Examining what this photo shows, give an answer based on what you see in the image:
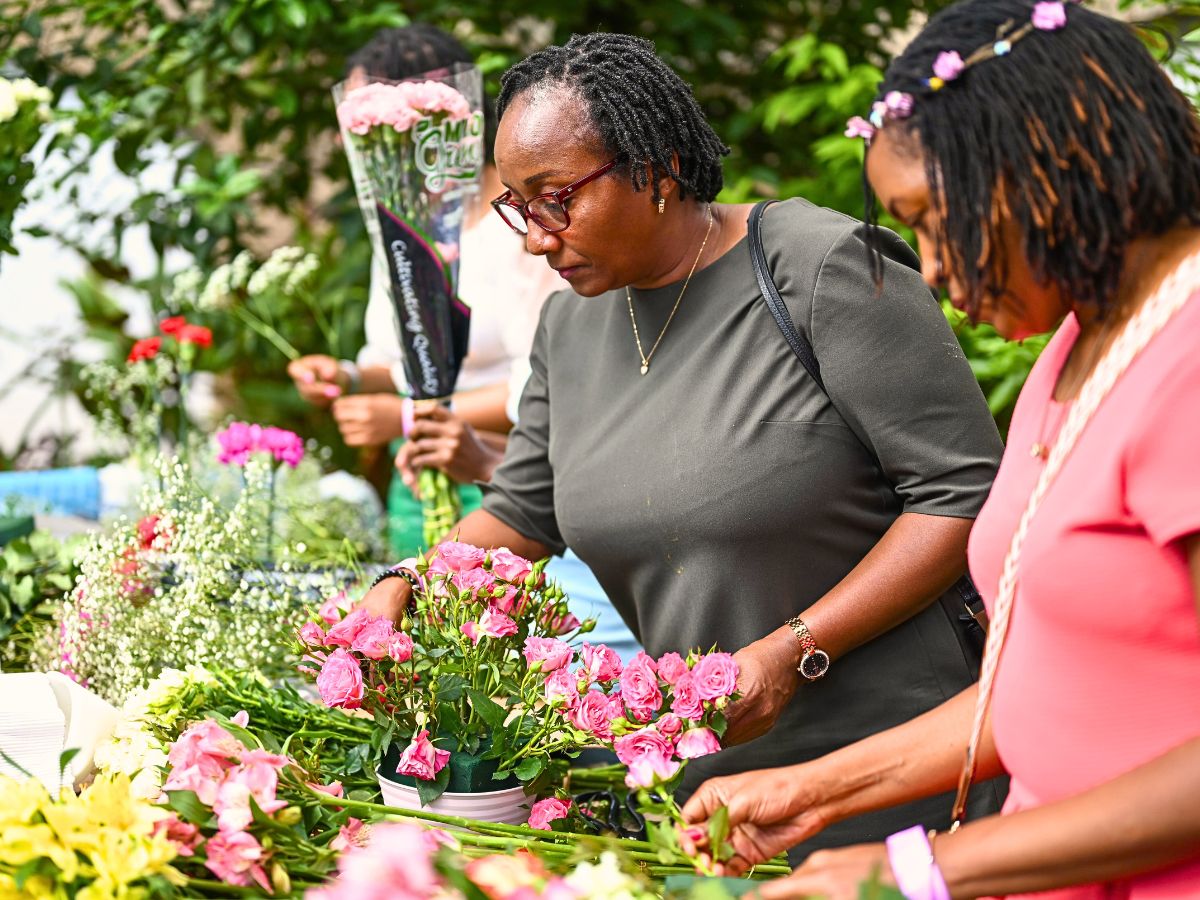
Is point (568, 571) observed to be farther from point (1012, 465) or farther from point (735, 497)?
point (1012, 465)

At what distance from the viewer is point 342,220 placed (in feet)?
16.2

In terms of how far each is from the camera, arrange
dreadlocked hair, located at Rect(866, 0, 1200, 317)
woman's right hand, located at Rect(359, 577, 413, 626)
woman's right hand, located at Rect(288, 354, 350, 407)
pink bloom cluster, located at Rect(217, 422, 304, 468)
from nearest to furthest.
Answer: dreadlocked hair, located at Rect(866, 0, 1200, 317), woman's right hand, located at Rect(359, 577, 413, 626), pink bloom cluster, located at Rect(217, 422, 304, 468), woman's right hand, located at Rect(288, 354, 350, 407)

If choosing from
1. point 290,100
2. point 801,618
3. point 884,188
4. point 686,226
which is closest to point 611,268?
point 686,226

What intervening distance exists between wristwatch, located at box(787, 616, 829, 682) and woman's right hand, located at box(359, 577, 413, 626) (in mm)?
566

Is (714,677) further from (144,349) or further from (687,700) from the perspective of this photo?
(144,349)

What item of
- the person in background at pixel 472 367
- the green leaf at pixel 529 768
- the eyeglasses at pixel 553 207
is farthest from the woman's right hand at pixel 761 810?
the person in background at pixel 472 367

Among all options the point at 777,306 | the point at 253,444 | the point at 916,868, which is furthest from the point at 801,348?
the point at 253,444

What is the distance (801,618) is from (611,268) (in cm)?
59

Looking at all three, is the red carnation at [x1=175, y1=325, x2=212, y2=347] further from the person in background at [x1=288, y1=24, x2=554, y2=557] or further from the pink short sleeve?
the pink short sleeve

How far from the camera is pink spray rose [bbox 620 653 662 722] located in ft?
4.99

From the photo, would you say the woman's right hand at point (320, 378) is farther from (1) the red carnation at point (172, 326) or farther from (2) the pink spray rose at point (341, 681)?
(2) the pink spray rose at point (341, 681)

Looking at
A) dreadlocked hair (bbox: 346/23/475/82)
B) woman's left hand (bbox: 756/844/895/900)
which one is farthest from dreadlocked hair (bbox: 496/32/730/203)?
dreadlocked hair (bbox: 346/23/475/82)

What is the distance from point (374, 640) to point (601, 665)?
298 mm

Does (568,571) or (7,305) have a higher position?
(568,571)
